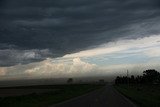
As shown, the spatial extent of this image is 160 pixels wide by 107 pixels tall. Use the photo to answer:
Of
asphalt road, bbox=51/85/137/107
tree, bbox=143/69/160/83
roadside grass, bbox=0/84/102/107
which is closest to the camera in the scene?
asphalt road, bbox=51/85/137/107

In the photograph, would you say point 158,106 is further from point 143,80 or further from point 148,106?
point 143,80

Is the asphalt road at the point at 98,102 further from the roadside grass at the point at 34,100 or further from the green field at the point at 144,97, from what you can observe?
the roadside grass at the point at 34,100

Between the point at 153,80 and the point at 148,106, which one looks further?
the point at 153,80

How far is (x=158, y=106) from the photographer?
2538 centimetres

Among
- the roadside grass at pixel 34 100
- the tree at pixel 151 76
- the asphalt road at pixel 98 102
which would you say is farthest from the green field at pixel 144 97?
the tree at pixel 151 76

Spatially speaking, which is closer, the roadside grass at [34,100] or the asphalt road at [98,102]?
the asphalt road at [98,102]

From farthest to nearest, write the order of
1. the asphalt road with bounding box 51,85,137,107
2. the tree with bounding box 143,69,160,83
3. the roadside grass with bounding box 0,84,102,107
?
the tree with bounding box 143,69,160,83 < the roadside grass with bounding box 0,84,102,107 < the asphalt road with bounding box 51,85,137,107

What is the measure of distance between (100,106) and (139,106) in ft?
11.8

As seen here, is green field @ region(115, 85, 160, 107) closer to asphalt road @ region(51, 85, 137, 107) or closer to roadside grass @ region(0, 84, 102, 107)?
asphalt road @ region(51, 85, 137, 107)

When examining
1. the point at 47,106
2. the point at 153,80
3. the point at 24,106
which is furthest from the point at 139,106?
the point at 153,80

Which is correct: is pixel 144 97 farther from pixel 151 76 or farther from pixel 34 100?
pixel 151 76

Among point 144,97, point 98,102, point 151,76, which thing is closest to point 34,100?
point 98,102

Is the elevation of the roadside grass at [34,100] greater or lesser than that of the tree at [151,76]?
lesser

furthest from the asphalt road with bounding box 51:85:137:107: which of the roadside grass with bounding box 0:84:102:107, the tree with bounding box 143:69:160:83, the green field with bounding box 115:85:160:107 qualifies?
the tree with bounding box 143:69:160:83
